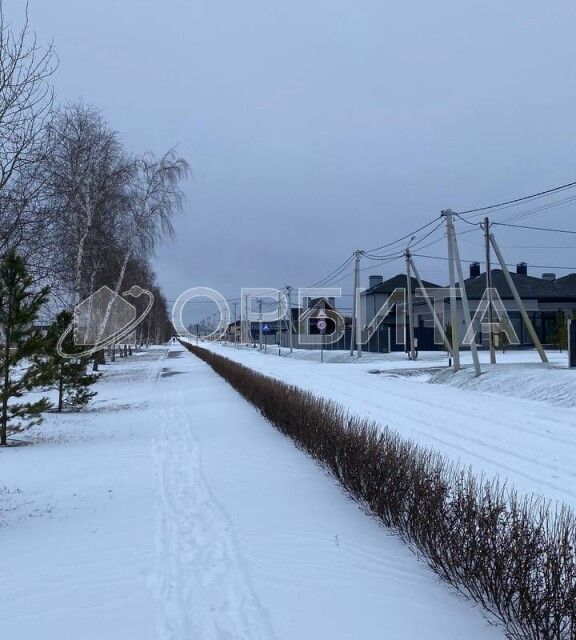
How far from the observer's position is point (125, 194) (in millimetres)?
25641

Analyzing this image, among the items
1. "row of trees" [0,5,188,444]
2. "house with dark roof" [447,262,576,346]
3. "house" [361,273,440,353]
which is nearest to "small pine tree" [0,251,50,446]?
"row of trees" [0,5,188,444]

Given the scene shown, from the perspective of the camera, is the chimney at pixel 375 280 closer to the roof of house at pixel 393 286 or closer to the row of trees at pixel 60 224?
the roof of house at pixel 393 286

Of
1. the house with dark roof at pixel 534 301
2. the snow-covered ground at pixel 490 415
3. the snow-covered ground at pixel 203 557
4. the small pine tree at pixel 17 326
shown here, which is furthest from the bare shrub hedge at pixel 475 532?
the house with dark roof at pixel 534 301

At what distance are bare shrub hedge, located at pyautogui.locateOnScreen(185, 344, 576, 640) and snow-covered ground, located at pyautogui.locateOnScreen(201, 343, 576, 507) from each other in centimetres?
172

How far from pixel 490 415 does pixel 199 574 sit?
9349 mm

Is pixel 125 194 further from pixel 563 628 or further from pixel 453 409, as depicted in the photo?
pixel 563 628

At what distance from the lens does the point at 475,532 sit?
3783 mm

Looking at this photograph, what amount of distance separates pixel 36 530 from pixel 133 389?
48.8ft

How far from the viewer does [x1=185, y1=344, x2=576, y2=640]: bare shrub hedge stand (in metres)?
3.09

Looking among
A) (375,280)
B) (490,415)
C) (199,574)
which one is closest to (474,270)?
(375,280)

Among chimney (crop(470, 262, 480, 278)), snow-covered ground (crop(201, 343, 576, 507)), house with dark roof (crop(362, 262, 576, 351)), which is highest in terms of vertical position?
chimney (crop(470, 262, 480, 278))

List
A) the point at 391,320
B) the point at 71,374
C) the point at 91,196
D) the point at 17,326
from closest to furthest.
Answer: the point at 17,326, the point at 71,374, the point at 91,196, the point at 391,320

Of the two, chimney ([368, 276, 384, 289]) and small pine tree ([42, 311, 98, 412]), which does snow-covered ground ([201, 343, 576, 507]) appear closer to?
small pine tree ([42, 311, 98, 412])

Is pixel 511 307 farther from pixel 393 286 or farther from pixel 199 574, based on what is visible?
pixel 199 574
